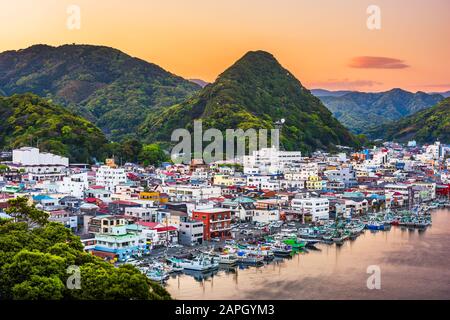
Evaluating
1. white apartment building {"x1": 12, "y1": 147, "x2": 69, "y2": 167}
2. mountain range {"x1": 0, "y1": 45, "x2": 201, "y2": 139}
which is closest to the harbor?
white apartment building {"x1": 12, "y1": 147, "x2": 69, "y2": 167}

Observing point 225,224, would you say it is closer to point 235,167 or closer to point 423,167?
point 235,167

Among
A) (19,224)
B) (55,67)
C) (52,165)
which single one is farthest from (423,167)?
(55,67)

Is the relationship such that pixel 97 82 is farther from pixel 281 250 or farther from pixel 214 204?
pixel 281 250

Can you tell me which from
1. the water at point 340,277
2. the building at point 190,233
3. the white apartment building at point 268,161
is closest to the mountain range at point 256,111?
the white apartment building at point 268,161

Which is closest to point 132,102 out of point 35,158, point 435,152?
point 435,152

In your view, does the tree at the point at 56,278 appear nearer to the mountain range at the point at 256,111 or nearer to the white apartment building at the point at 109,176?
the white apartment building at the point at 109,176

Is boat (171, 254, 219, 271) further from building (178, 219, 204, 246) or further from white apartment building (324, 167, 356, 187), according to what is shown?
white apartment building (324, 167, 356, 187)

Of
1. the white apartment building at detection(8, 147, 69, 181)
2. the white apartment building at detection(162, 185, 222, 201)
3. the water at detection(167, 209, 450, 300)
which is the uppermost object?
the white apartment building at detection(8, 147, 69, 181)
